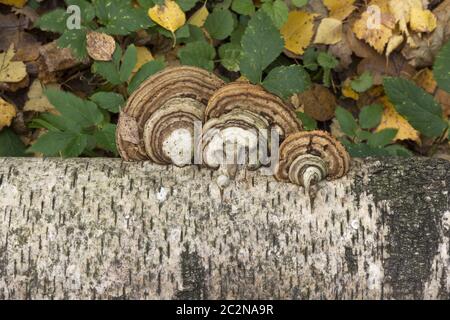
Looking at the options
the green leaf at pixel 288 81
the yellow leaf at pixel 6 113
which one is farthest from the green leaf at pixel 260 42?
the yellow leaf at pixel 6 113

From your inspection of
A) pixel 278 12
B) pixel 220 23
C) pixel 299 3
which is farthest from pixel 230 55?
pixel 299 3

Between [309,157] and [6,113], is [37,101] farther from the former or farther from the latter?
[309,157]

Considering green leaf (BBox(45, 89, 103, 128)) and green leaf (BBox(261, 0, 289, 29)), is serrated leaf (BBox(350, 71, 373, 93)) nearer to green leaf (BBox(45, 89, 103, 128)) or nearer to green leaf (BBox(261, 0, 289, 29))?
green leaf (BBox(261, 0, 289, 29))

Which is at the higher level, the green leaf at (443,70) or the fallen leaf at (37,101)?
the fallen leaf at (37,101)

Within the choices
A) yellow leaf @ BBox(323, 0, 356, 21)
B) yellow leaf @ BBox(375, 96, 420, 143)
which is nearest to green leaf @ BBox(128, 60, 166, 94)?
yellow leaf @ BBox(323, 0, 356, 21)

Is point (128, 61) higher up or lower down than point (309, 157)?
higher up

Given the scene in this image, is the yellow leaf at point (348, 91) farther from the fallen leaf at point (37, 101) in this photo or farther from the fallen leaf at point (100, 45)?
the fallen leaf at point (37, 101)
